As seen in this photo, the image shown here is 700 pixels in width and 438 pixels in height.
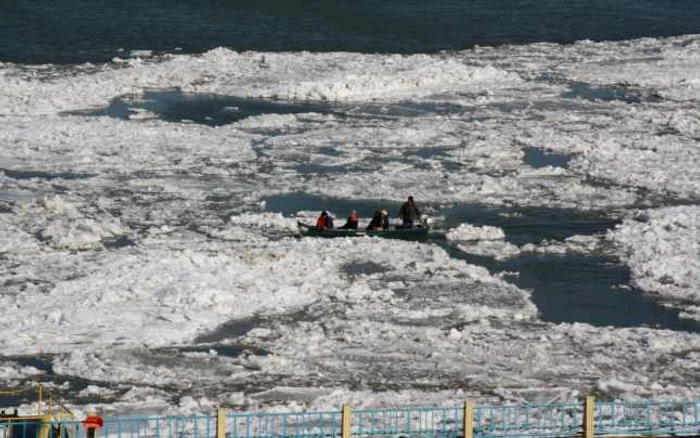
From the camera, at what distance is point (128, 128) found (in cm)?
3969

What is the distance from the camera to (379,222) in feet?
95.8

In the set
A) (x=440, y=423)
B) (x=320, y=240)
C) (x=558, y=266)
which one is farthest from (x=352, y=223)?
(x=440, y=423)

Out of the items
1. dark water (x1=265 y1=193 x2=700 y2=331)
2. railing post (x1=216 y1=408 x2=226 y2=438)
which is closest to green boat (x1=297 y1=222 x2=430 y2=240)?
dark water (x1=265 y1=193 x2=700 y2=331)

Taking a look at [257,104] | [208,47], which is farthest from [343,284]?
[208,47]

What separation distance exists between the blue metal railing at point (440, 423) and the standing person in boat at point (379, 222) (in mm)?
9849

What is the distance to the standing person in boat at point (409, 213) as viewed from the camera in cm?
2942

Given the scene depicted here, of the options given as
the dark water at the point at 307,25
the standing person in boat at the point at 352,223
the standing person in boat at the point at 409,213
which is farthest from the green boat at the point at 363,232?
the dark water at the point at 307,25

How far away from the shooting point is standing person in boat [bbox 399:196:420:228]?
29.4 meters

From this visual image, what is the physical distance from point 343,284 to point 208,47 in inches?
1300

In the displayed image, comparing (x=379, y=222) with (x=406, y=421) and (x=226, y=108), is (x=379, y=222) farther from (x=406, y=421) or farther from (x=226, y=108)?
(x=226, y=108)

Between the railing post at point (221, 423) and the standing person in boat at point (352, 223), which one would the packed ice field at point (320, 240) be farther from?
the railing post at point (221, 423)

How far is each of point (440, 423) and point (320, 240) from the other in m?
9.88

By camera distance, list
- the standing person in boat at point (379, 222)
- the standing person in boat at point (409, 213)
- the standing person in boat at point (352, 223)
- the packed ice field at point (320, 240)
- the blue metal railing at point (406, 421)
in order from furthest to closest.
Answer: the standing person in boat at point (409, 213), the standing person in boat at point (379, 222), the standing person in boat at point (352, 223), the packed ice field at point (320, 240), the blue metal railing at point (406, 421)

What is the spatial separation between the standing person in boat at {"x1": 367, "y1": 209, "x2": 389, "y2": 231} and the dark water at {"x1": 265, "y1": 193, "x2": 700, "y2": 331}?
120 centimetres
